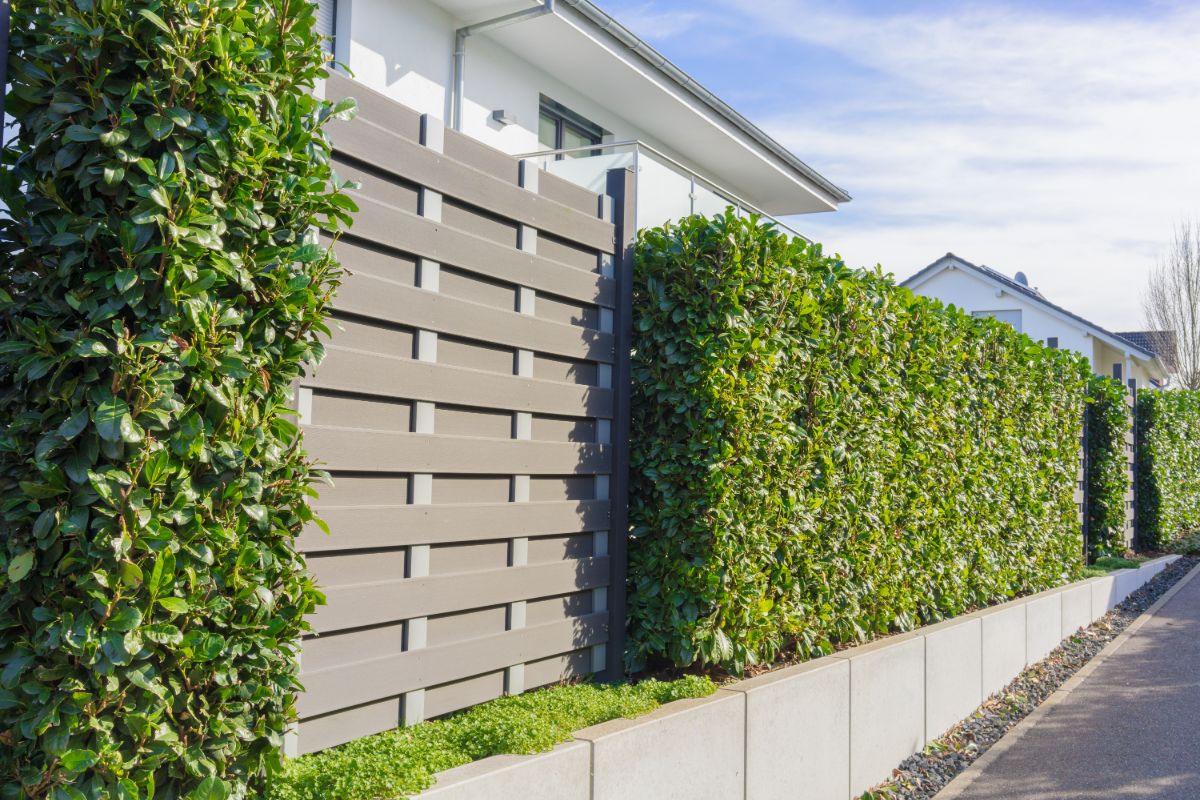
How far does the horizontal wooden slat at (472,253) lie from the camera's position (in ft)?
12.6

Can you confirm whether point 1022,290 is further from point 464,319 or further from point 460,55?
point 464,319

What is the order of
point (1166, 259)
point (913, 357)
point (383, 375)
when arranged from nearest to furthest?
point (383, 375) < point (913, 357) < point (1166, 259)

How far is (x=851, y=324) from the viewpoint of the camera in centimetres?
645

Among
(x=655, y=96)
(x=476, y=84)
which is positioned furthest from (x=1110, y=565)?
(x=476, y=84)

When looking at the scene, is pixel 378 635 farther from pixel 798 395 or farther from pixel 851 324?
pixel 851 324

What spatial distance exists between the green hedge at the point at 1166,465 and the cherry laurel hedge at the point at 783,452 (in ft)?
31.1

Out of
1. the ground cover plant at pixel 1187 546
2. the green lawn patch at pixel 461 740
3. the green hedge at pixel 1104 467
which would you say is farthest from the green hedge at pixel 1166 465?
the green lawn patch at pixel 461 740

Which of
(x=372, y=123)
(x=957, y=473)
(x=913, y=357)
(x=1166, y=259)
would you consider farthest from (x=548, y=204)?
(x=1166, y=259)

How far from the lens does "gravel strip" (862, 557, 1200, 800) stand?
5966mm

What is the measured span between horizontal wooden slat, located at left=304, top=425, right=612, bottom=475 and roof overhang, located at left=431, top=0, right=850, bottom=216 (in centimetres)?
630

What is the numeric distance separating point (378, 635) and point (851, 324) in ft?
12.7

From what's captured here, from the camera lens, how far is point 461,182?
14.2 ft

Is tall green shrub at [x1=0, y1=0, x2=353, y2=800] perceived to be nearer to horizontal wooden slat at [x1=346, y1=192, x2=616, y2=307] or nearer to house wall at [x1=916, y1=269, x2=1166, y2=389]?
horizontal wooden slat at [x1=346, y1=192, x2=616, y2=307]

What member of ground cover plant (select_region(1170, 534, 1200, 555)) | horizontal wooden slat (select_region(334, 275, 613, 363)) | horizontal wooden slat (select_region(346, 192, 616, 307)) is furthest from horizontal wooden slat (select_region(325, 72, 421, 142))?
ground cover plant (select_region(1170, 534, 1200, 555))
